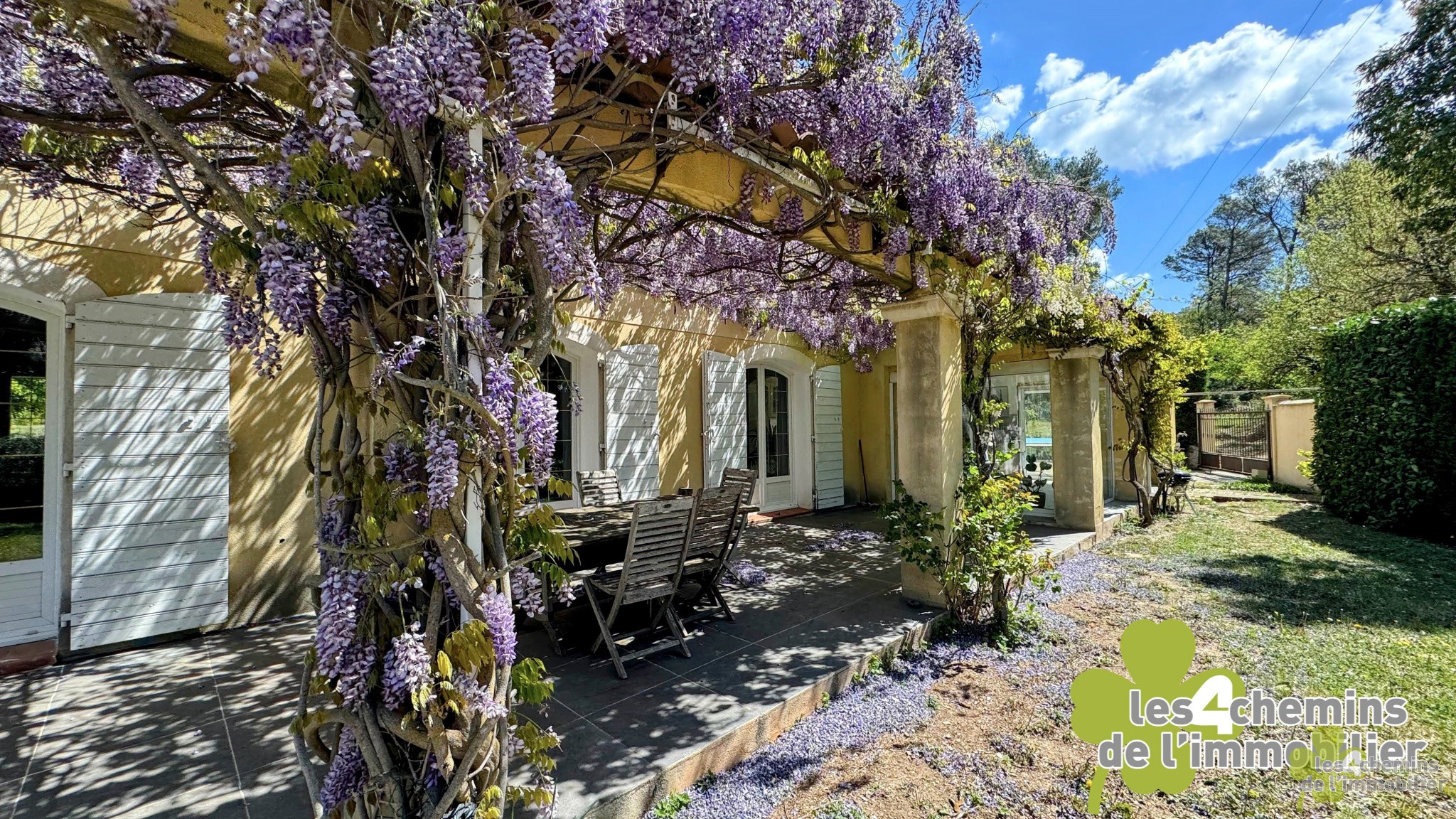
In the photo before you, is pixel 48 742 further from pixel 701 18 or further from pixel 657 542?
pixel 701 18

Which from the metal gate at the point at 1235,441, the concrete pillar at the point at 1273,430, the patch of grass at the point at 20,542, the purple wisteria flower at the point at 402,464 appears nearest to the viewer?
the purple wisteria flower at the point at 402,464

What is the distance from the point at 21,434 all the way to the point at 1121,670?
21.3 ft

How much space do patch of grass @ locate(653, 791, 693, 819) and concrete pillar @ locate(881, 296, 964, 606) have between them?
8.16ft

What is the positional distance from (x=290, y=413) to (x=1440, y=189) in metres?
13.9

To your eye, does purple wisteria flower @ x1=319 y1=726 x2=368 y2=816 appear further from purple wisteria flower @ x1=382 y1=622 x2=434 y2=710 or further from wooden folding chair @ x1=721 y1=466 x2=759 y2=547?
wooden folding chair @ x1=721 y1=466 x2=759 y2=547

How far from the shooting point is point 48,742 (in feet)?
8.08

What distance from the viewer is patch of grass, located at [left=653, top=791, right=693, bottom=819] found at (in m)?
2.06

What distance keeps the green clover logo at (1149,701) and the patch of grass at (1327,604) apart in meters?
0.33

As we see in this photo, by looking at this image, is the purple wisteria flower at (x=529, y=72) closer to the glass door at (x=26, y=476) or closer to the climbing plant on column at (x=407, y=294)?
the climbing plant on column at (x=407, y=294)

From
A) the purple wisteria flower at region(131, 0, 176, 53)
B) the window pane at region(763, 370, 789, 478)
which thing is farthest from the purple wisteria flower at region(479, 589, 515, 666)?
the window pane at region(763, 370, 789, 478)

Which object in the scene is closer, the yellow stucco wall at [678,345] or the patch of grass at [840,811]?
the patch of grass at [840,811]

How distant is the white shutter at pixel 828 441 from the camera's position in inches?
326

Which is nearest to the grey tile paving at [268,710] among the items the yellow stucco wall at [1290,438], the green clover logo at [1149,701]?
the green clover logo at [1149,701]

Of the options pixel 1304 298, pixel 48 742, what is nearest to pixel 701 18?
pixel 48 742
